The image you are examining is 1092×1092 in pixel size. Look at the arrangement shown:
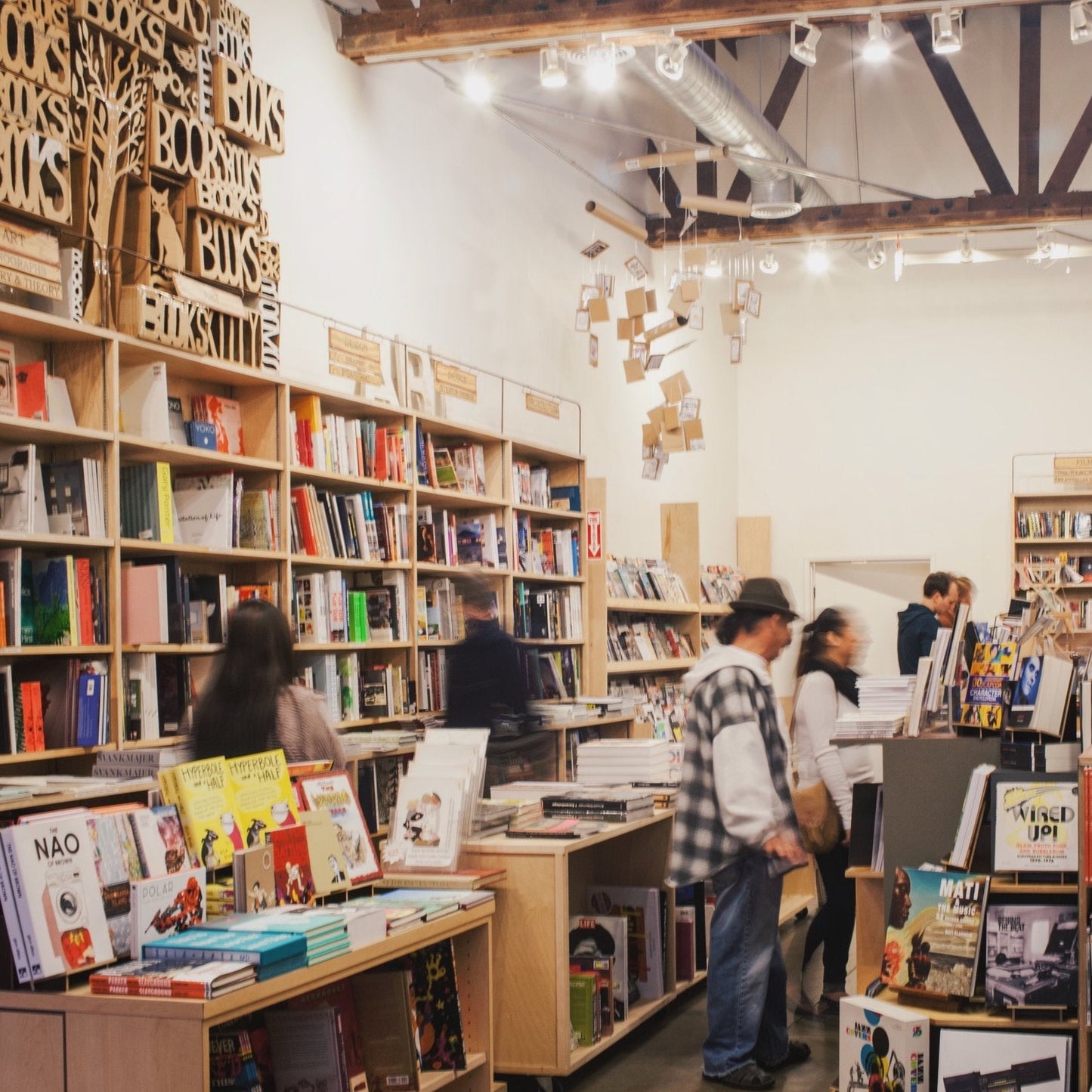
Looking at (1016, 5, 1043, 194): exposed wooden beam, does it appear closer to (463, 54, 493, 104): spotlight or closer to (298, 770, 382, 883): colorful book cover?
(463, 54, 493, 104): spotlight

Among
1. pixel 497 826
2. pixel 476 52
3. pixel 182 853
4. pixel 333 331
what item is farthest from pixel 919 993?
pixel 476 52

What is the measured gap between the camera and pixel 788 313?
38.3 feet

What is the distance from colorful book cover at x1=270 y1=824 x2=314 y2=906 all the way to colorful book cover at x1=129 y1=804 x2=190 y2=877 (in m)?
0.27

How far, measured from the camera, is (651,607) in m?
8.35

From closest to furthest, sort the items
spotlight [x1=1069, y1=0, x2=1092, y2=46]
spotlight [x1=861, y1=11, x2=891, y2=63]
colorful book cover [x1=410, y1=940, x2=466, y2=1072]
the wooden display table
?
the wooden display table, colorful book cover [x1=410, y1=940, x2=466, y2=1072], spotlight [x1=1069, y1=0, x2=1092, y2=46], spotlight [x1=861, y1=11, x2=891, y2=63]

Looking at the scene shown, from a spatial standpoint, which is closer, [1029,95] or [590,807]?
[590,807]

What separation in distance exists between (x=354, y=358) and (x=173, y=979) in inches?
152

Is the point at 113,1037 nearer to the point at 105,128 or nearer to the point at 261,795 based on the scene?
the point at 261,795

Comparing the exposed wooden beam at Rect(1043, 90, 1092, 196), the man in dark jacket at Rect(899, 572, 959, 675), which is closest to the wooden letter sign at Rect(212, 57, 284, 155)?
the man in dark jacket at Rect(899, 572, 959, 675)

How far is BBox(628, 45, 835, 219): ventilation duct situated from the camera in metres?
7.85

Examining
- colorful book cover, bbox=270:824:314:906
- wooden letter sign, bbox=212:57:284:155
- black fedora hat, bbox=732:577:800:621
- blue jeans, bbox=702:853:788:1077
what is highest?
wooden letter sign, bbox=212:57:284:155

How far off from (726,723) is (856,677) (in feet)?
4.63

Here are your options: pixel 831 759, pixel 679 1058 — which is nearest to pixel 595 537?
pixel 831 759

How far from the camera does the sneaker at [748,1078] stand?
4.38 metres
